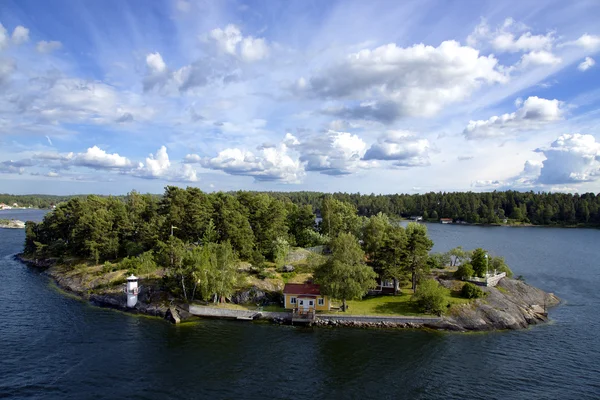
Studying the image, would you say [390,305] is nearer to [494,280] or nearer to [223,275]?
[494,280]

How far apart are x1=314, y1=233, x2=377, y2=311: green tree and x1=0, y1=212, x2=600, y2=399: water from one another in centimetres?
525

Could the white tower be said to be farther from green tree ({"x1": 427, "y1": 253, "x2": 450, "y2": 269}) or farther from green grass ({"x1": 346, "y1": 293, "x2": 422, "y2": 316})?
green tree ({"x1": 427, "y1": 253, "x2": 450, "y2": 269})

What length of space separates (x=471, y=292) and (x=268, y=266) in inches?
1342

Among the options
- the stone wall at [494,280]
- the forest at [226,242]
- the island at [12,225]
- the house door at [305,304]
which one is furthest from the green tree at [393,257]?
the island at [12,225]

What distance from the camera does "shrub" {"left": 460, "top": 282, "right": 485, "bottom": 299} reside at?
56.1m

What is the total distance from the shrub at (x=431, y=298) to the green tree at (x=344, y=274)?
6.84 m

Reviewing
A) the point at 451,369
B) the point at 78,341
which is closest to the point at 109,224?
the point at 78,341

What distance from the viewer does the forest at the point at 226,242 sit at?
184 ft

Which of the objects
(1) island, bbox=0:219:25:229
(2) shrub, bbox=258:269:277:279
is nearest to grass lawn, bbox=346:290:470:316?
(2) shrub, bbox=258:269:277:279

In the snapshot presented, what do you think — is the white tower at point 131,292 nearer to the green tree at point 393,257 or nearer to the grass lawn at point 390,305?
the grass lawn at point 390,305

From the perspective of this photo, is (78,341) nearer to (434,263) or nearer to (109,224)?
(109,224)

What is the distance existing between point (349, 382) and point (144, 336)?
85.1 ft

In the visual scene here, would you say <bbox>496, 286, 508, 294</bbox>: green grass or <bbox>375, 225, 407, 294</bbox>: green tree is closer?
<bbox>375, 225, 407, 294</bbox>: green tree

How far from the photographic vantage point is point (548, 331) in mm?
50406
